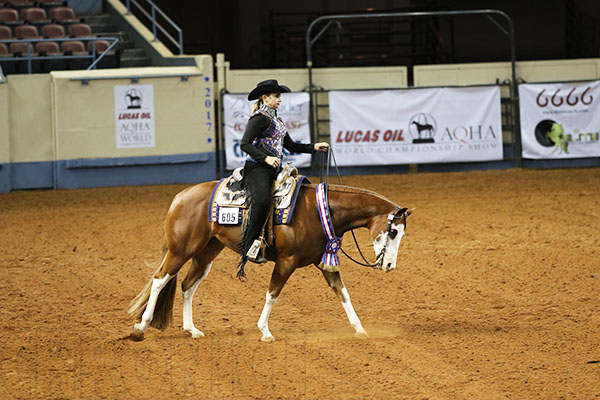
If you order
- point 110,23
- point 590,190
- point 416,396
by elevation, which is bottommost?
point 416,396

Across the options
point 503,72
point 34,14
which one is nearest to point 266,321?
point 503,72

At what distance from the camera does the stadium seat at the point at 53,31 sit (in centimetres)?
2405

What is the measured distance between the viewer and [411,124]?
21.1 metres

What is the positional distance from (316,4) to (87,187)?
12.8 metres

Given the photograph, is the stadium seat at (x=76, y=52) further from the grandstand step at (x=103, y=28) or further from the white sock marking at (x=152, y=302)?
the white sock marking at (x=152, y=302)

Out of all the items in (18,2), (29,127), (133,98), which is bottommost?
(29,127)

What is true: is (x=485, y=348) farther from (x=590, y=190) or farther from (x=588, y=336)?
(x=590, y=190)

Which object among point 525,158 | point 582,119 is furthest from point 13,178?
point 582,119

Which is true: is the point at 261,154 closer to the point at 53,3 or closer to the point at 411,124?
the point at 411,124

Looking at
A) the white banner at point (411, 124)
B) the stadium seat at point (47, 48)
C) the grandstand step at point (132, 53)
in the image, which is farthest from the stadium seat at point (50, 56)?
the white banner at point (411, 124)

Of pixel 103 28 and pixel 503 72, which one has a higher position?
pixel 103 28

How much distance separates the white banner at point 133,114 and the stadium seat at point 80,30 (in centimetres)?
466

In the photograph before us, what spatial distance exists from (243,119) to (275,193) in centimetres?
1329

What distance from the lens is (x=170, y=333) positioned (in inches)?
318
